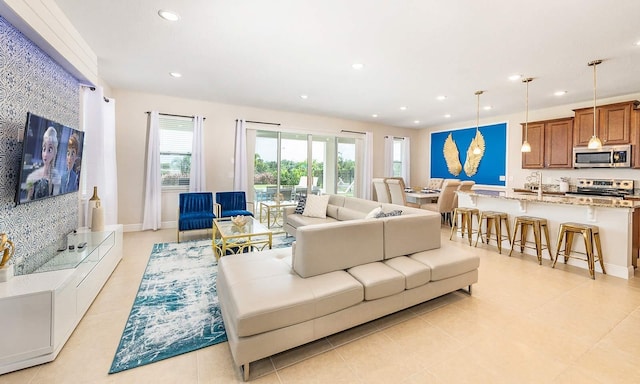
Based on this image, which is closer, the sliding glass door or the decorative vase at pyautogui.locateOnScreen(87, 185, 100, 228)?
the decorative vase at pyautogui.locateOnScreen(87, 185, 100, 228)

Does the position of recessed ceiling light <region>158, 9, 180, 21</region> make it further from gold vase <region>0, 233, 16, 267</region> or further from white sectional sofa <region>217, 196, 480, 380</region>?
white sectional sofa <region>217, 196, 480, 380</region>

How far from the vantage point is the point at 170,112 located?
549cm

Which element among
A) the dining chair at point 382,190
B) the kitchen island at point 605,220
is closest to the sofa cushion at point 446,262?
the kitchen island at point 605,220

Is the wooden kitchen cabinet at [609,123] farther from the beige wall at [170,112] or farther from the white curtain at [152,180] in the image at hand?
the white curtain at [152,180]

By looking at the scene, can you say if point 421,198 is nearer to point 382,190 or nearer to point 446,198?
point 446,198

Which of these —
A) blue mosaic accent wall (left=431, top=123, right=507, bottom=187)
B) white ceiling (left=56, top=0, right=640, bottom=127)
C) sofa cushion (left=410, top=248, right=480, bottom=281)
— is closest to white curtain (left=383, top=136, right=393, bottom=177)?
blue mosaic accent wall (left=431, top=123, right=507, bottom=187)

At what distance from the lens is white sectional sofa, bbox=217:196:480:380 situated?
68.7 inches

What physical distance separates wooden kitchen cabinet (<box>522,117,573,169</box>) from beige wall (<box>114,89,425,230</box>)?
187 inches

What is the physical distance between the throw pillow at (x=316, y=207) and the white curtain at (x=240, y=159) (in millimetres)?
1907

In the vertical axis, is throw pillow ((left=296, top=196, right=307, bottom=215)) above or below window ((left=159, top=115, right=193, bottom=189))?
below

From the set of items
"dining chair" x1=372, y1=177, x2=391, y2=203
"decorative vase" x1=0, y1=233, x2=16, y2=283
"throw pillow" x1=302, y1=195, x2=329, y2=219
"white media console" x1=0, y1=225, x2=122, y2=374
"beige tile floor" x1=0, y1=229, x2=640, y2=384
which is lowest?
"beige tile floor" x1=0, y1=229, x2=640, y2=384

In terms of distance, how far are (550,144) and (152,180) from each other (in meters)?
8.19

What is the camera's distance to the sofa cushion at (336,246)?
7.18 feet

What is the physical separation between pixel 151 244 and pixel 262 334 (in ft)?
12.2
